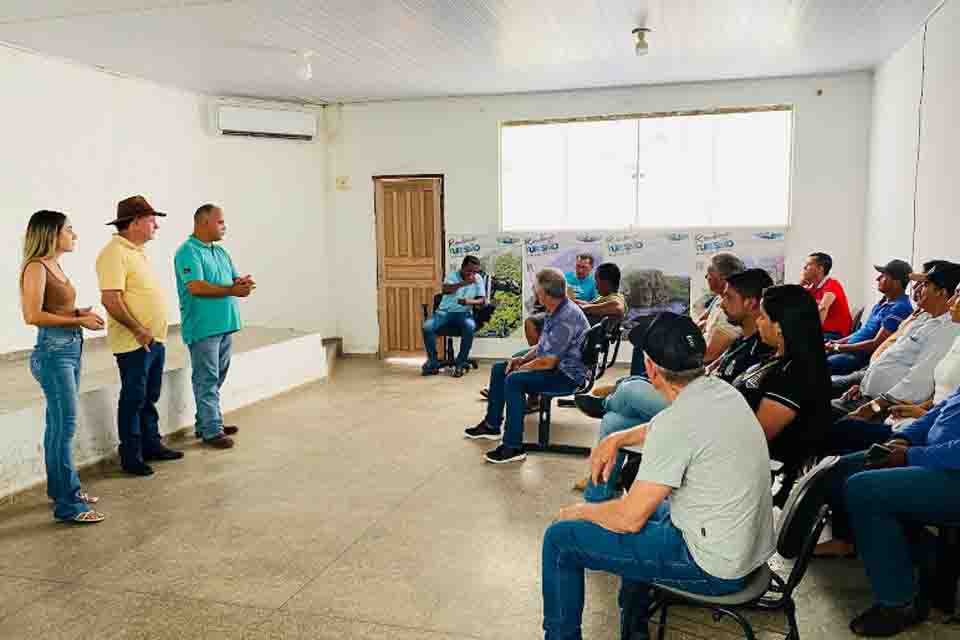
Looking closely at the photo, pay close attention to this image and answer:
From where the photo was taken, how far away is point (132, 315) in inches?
166

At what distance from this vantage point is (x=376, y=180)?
8508mm

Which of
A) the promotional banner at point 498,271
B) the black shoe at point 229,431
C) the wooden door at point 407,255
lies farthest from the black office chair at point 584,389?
the wooden door at point 407,255

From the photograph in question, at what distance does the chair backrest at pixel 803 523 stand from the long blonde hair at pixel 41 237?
11.0ft

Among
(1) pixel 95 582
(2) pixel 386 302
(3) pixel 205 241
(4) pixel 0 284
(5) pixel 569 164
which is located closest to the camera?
(1) pixel 95 582

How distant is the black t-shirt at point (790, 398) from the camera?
2752mm

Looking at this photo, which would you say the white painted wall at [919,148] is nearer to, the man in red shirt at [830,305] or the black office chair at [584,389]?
the man in red shirt at [830,305]

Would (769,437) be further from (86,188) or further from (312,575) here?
(86,188)

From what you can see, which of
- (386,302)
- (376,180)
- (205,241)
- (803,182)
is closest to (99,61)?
(205,241)

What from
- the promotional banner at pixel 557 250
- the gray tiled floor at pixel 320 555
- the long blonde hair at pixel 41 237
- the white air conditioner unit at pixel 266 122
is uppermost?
the white air conditioner unit at pixel 266 122

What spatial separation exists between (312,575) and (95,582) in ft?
2.87

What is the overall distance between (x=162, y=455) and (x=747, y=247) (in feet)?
18.6

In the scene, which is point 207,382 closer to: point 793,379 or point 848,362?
point 793,379

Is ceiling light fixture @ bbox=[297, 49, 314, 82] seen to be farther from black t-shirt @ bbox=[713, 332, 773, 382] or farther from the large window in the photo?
black t-shirt @ bbox=[713, 332, 773, 382]

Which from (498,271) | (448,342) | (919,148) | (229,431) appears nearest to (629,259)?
(498,271)
